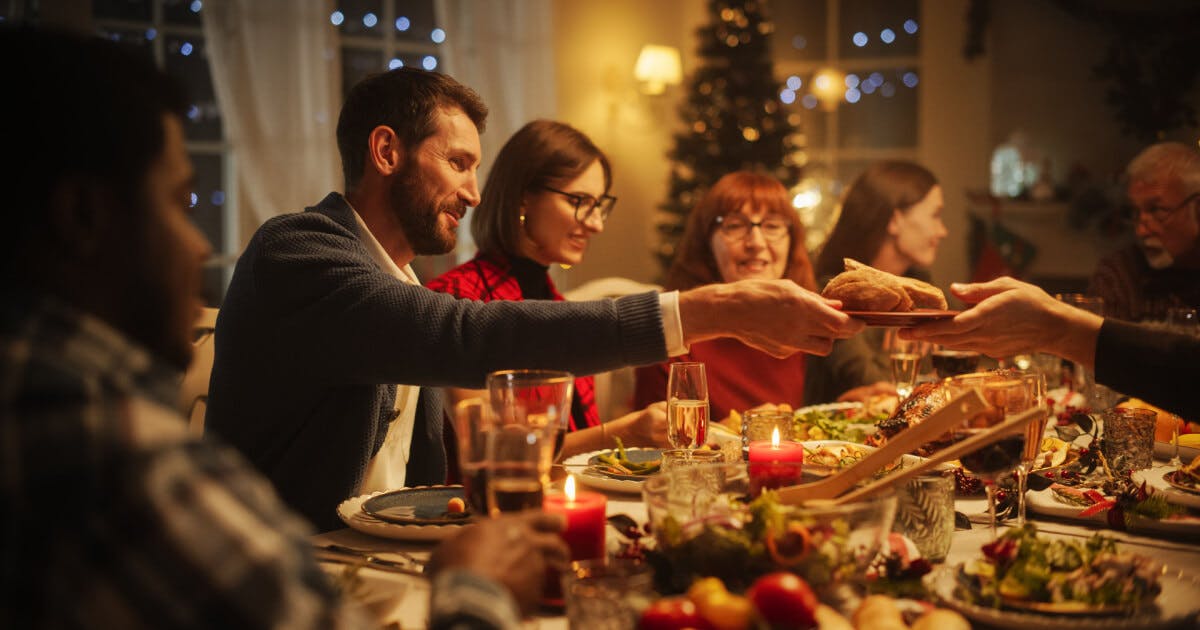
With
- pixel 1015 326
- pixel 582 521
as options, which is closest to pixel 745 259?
pixel 1015 326

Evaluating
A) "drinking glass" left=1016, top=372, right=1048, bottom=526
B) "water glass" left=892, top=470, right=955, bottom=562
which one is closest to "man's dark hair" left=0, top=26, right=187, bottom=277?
"water glass" left=892, top=470, right=955, bottom=562

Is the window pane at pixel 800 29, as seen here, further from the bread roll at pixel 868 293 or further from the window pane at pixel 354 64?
the bread roll at pixel 868 293

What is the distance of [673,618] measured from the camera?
956 millimetres

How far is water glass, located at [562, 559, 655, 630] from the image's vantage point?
39.9 inches

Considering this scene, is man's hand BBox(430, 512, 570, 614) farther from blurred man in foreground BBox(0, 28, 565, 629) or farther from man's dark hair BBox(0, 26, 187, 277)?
man's dark hair BBox(0, 26, 187, 277)

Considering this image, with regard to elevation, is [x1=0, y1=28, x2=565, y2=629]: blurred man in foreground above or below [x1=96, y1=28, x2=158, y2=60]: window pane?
below

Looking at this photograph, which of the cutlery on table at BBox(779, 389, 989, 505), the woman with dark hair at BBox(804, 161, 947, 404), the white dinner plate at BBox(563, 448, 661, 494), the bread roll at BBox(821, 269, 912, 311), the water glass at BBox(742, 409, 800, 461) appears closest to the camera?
the cutlery on table at BBox(779, 389, 989, 505)

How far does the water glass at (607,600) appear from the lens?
3.33ft

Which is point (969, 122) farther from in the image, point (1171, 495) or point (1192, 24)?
point (1171, 495)

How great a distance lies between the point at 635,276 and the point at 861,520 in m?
5.94

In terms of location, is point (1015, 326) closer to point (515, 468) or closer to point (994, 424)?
point (994, 424)

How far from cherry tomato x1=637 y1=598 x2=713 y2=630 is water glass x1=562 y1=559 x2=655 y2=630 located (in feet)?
0.10

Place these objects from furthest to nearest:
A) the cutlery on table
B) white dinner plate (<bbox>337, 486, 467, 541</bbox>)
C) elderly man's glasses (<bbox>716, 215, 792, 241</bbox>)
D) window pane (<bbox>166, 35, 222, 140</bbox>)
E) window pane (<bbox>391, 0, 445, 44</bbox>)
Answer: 1. window pane (<bbox>391, 0, 445, 44</bbox>)
2. window pane (<bbox>166, 35, 222, 140</bbox>)
3. elderly man's glasses (<bbox>716, 215, 792, 241</bbox>)
4. white dinner plate (<bbox>337, 486, 467, 541</bbox>)
5. the cutlery on table

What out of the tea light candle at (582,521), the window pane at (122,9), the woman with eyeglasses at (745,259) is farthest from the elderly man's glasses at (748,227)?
the window pane at (122,9)
